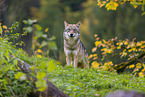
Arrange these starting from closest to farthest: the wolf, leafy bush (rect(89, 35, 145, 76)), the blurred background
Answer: the wolf
leafy bush (rect(89, 35, 145, 76))
the blurred background

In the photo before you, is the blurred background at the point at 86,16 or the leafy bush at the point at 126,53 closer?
the leafy bush at the point at 126,53

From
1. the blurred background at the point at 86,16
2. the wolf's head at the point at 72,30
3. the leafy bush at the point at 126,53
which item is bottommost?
the leafy bush at the point at 126,53

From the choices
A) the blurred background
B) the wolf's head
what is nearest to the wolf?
the wolf's head

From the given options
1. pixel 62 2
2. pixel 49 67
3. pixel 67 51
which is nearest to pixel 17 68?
pixel 49 67

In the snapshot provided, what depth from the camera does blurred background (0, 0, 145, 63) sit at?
16812mm

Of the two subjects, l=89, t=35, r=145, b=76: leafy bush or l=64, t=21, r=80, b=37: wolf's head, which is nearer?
l=64, t=21, r=80, b=37: wolf's head

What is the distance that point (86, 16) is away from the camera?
22922 millimetres

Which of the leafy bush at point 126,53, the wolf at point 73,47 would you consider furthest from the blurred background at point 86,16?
the wolf at point 73,47

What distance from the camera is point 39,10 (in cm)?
2281

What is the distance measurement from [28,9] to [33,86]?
21101 mm

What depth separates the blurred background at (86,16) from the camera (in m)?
16.8

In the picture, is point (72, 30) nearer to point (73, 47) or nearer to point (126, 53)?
point (73, 47)

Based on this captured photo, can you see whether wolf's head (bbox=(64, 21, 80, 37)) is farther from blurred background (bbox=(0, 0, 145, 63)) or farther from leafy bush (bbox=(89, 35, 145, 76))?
blurred background (bbox=(0, 0, 145, 63))

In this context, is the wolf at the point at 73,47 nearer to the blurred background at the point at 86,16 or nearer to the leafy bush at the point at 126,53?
the leafy bush at the point at 126,53
